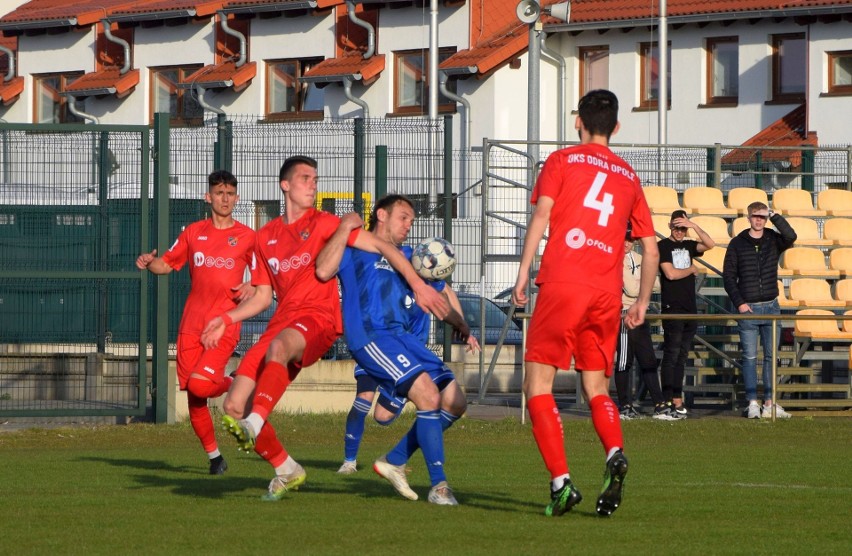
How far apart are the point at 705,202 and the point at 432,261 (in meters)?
12.4

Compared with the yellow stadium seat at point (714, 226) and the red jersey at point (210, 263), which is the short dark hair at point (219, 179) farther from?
the yellow stadium seat at point (714, 226)

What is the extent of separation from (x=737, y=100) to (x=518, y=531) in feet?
107

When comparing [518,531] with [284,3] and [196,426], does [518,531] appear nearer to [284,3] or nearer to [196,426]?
[196,426]

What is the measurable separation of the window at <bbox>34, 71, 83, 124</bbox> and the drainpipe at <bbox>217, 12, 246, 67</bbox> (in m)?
6.52

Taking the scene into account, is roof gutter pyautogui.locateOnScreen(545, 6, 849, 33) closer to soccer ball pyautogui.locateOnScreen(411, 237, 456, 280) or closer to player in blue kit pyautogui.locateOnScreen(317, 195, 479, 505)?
soccer ball pyautogui.locateOnScreen(411, 237, 456, 280)

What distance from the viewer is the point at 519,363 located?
1934cm

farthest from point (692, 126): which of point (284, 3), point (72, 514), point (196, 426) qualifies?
point (72, 514)

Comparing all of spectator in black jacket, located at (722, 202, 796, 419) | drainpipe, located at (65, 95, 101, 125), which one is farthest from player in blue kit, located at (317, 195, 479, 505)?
drainpipe, located at (65, 95, 101, 125)

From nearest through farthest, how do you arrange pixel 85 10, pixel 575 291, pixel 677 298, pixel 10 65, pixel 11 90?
pixel 575 291 → pixel 677 298 → pixel 85 10 → pixel 11 90 → pixel 10 65

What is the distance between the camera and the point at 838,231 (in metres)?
21.4

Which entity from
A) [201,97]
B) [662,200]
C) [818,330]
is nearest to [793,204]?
[662,200]

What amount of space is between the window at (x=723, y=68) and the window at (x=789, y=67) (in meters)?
1.05

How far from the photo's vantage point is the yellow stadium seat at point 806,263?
66.3 ft

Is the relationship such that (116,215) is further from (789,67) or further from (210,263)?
(789,67)
